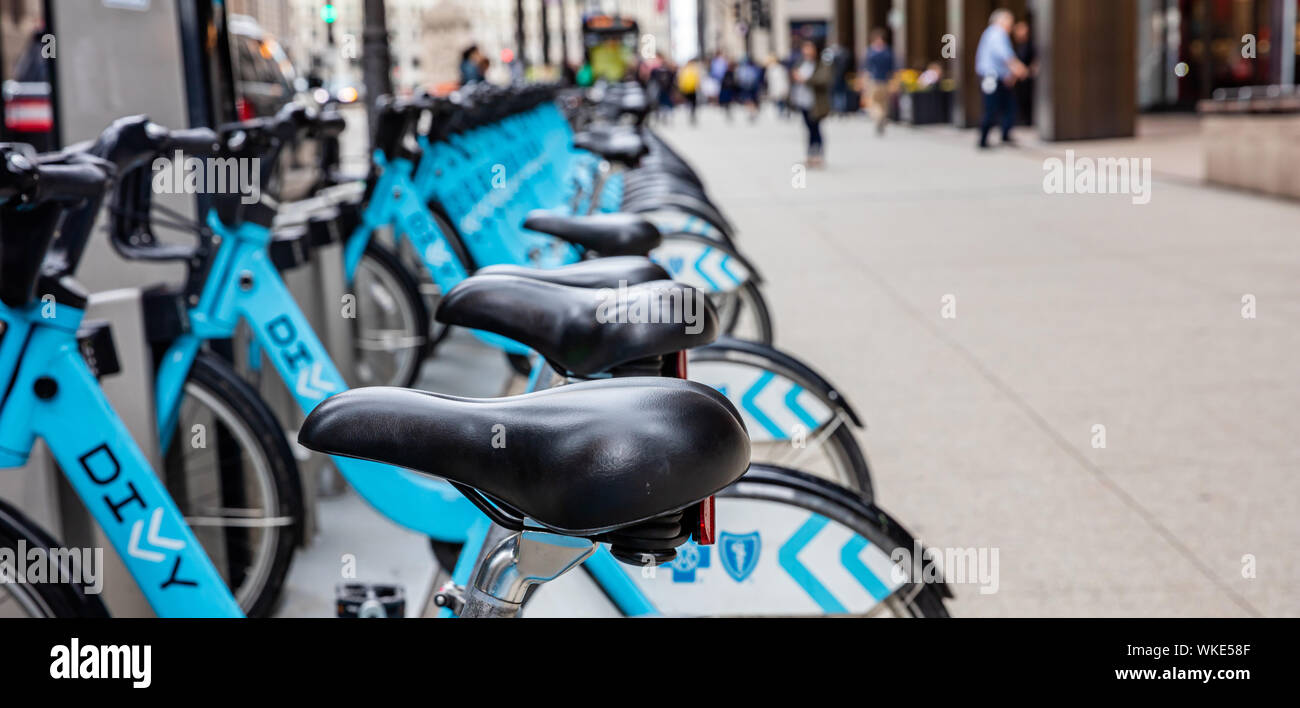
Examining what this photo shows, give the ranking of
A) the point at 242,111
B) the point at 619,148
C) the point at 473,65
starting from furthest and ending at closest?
the point at 473,65 → the point at 242,111 → the point at 619,148

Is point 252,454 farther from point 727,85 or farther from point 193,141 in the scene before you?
point 727,85

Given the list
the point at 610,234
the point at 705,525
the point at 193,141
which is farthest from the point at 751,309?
the point at 705,525

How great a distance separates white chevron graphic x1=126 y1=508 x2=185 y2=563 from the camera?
8.48 ft

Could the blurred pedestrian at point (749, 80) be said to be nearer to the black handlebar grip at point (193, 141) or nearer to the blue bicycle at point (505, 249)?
the blue bicycle at point (505, 249)

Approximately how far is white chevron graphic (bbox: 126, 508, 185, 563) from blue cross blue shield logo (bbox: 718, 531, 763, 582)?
986mm

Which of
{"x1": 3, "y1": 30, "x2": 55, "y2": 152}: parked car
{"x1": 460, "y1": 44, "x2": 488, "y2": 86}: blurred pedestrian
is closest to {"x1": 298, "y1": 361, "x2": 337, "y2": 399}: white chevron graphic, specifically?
{"x1": 3, "y1": 30, "x2": 55, "y2": 152}: parked car

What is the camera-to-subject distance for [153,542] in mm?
2600

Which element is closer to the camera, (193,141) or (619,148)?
(193,141)

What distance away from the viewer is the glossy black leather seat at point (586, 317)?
203 cm

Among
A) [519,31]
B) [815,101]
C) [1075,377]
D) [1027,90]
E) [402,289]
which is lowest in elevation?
[1075,377]

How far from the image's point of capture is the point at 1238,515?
4.29 metres

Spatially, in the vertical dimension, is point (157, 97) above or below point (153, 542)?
above

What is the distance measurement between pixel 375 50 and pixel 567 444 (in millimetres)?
8002

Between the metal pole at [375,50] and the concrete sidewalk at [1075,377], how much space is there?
9.01ft
